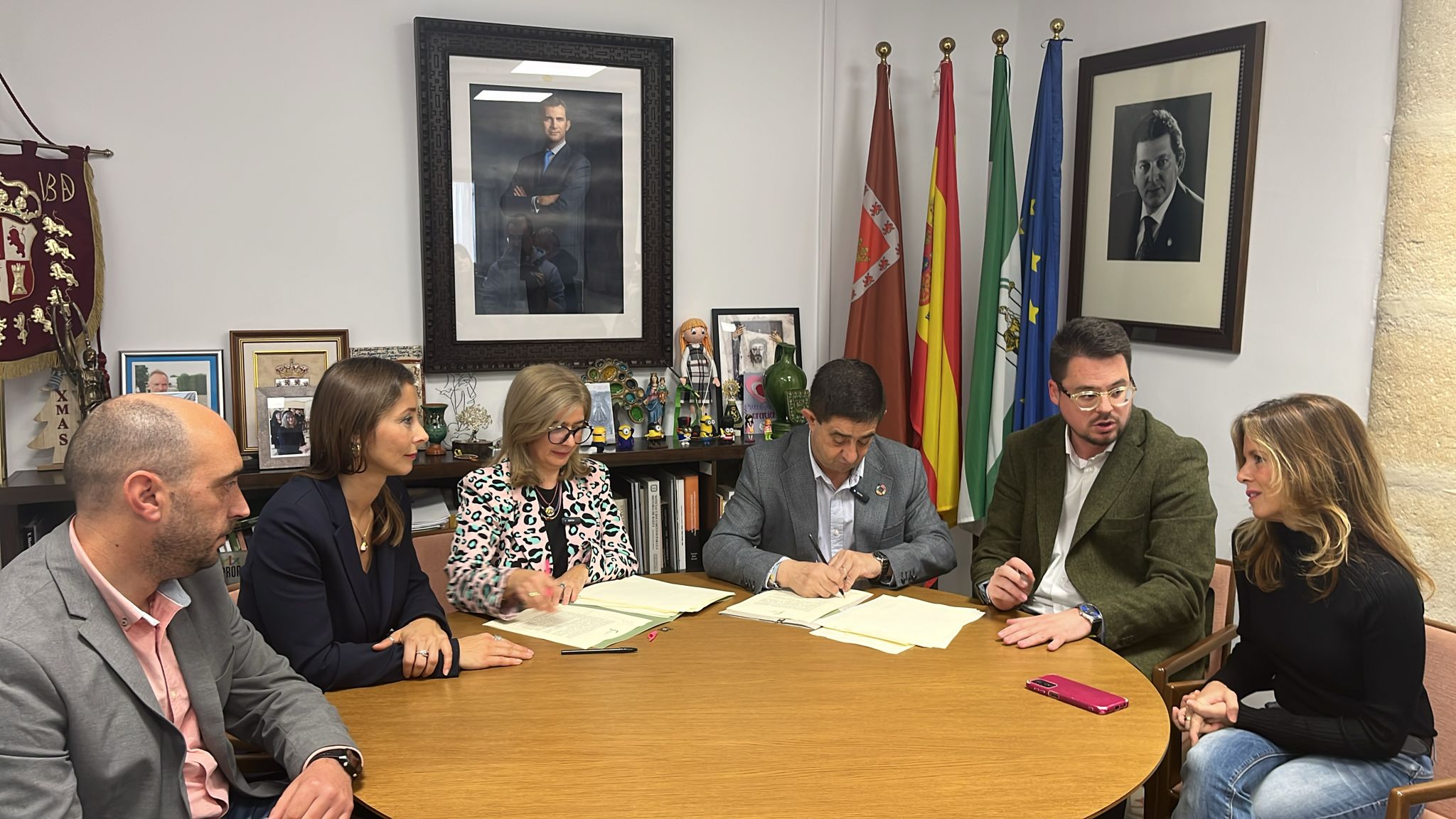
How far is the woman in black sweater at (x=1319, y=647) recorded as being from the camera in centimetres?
191

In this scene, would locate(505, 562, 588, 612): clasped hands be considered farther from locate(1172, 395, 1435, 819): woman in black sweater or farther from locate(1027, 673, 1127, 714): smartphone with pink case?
locate(1172, 395, 1435, 819): woman in black sweater

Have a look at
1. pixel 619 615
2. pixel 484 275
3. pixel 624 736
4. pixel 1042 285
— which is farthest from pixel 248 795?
pixel 1042 285

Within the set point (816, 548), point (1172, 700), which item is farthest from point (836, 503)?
point (1172, 700)

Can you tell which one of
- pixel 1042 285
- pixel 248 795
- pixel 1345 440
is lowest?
pixel 248 795

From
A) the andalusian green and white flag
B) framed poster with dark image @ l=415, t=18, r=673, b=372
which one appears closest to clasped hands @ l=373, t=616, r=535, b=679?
framed poster with dark image @ l=415, t=18, r=673, b=372

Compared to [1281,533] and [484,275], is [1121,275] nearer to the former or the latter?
[1281,533]

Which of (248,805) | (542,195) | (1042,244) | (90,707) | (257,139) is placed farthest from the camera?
(1042,244)

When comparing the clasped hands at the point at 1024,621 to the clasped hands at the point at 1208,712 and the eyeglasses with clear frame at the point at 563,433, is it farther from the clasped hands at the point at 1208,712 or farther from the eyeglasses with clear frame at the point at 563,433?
the eyeglasses with clear frame at the point at 563,433

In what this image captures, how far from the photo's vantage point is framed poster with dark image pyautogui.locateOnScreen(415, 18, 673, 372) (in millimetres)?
3547

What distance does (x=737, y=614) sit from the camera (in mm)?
2426

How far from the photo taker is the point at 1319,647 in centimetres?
200

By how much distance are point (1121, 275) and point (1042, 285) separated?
26 centimetres

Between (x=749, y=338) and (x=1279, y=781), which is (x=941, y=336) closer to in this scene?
(x=749, y=338)

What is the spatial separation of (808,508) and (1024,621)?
2.31 feet
